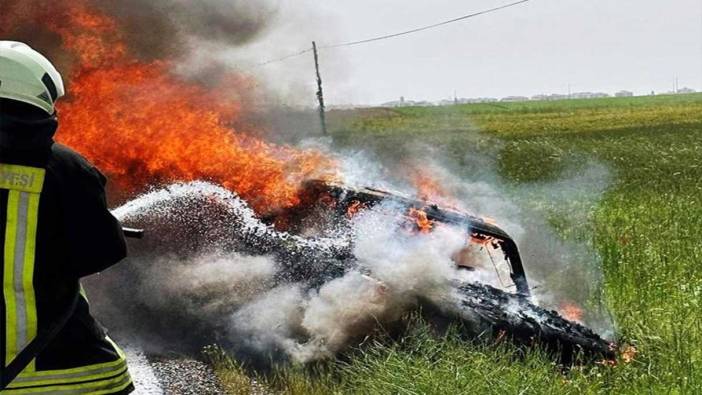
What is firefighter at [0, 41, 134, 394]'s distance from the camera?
227cm

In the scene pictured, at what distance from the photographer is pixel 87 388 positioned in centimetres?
248

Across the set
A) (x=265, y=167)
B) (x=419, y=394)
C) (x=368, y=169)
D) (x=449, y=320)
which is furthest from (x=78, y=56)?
(x=419, y=394)

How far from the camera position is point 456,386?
452cm

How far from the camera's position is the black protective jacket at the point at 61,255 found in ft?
7.50

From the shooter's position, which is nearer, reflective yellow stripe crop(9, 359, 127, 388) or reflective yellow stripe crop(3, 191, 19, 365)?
reflective yellow stripe crop(3, 191, 19, 365)

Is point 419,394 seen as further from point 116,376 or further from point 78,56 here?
point 78,56

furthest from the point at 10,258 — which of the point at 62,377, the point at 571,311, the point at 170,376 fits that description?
the point at 571,311

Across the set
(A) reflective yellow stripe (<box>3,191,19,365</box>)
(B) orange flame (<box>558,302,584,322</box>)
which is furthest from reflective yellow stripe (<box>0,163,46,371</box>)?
(B) orange flame (<box>558,302,584,322</box>)

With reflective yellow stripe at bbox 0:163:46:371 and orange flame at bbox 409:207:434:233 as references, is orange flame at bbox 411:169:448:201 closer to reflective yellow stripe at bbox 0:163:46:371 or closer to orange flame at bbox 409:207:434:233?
orange flame at bbox 409:207:434:233

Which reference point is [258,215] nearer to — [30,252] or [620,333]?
[620,333]

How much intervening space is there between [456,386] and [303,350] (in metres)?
1.81

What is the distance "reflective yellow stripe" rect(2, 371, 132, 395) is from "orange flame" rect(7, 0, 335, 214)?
19.0ft

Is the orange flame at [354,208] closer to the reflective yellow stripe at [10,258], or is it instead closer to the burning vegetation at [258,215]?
the burning vegetation at [258,215]

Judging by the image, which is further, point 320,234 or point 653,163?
point 653,163
